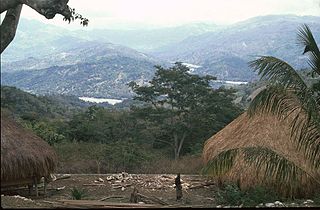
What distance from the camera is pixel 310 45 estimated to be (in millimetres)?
A: 6188

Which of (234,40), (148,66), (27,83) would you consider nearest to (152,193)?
(27,83)

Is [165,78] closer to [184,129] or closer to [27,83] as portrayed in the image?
[184,129]

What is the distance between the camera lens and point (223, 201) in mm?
9391

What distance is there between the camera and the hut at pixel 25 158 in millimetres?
7801

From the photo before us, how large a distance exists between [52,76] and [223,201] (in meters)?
72.9

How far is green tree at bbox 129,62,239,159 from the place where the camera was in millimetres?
24797

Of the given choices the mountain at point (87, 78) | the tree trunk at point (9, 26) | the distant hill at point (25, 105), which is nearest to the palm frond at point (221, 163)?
the tree trunk at point (9, 26)

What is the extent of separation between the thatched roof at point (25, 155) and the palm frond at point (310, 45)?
4302mm

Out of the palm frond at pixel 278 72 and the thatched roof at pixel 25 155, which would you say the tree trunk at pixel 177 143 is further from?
the palm frond at pixel 278 72

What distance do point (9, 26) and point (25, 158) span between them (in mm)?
3434

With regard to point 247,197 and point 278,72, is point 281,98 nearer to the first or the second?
point 278,72

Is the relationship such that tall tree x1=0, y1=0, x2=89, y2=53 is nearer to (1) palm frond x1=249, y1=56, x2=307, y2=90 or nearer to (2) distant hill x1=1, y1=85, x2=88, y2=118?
(1) palm frond x1=249, y1=56, x2=307, y2=90

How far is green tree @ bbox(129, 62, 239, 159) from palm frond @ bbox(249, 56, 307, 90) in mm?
17881

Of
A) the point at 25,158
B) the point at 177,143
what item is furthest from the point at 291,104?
the point at 177,143
